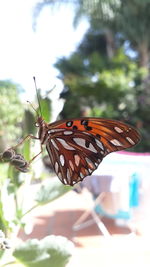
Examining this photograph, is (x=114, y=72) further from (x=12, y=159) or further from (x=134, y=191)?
(x=12, y=159)

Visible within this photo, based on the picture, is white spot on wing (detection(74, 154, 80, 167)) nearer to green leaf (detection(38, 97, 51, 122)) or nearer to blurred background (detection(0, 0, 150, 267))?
blurred background (detection(0, 0, 150, 267))

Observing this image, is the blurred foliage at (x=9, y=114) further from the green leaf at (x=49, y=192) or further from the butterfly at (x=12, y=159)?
the butterfly at (x=12, y=159)

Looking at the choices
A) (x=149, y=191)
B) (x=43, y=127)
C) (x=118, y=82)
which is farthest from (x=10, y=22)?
(x=43, y=127)

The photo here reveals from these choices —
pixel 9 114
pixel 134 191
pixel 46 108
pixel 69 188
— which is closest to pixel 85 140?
pixel 46 108

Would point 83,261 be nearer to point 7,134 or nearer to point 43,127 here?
point 43,127

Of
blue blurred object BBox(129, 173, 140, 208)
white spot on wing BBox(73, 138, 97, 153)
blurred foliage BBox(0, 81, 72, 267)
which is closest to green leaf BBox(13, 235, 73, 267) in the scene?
blurred foliage BBox(0, 81, 72, 267)

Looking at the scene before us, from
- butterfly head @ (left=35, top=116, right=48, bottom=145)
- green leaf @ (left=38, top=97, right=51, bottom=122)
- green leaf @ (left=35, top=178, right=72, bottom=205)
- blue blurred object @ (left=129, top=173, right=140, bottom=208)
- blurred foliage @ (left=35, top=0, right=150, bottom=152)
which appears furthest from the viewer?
blurred foliage @ (left=35, top=0, right=150, bottom=152)
